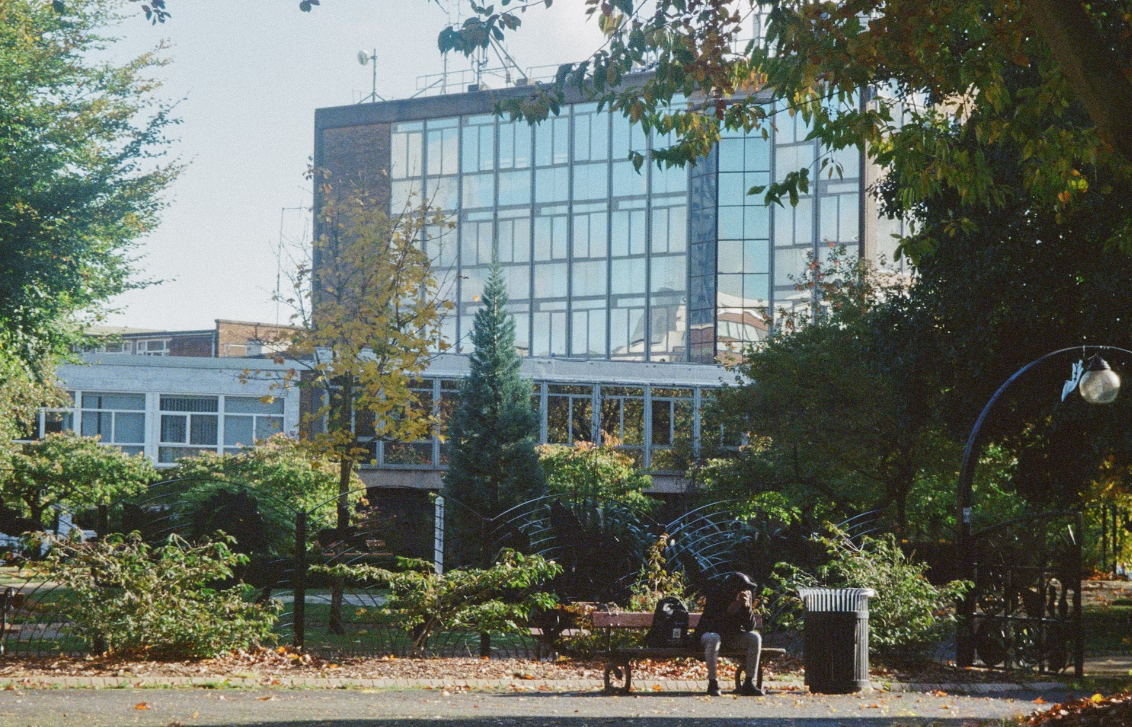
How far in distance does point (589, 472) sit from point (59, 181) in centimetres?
1367

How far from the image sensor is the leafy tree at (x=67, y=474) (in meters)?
30.9

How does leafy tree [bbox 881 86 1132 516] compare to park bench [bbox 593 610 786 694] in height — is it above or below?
above

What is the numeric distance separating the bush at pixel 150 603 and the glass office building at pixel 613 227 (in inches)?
1106

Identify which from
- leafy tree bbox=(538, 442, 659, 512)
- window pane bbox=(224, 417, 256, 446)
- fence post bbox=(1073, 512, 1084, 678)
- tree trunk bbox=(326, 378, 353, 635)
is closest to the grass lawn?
fence post bbox=(1073, 512, 1084, 678)

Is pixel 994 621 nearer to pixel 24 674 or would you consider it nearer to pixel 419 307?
pixel 419 307

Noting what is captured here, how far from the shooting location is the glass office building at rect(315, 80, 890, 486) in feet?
141

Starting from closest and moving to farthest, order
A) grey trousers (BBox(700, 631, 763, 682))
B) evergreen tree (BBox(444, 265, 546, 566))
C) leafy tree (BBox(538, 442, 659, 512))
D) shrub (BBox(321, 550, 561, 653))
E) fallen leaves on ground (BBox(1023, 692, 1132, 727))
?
1. fallen leaves on ground (BBox(1023, 692, 1132, 727))
2. grey trousers (BBox(700, 631, 763, 682))
3. shrub (BBox(321, 550, 561, 653))
4. leafy tree (BBox(538, 442, 659, 512))
5. evergreen tree (BBox(444, 265, 546, 566))

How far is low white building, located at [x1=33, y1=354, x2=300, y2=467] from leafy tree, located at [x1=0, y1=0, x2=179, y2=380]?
12.9m

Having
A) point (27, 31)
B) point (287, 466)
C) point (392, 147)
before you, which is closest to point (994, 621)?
point (287, 466)

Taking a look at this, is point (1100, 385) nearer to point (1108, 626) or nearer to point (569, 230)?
point (1108, 626)

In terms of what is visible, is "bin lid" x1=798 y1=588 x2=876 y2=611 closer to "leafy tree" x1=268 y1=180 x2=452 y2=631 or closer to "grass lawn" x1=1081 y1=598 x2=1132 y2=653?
"grass lawn" x1=1081 y1=598 x2=1132 y2=653

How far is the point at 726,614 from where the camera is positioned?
38.6ft

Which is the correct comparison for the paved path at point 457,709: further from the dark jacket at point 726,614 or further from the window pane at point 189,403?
the window pane at point 189,403

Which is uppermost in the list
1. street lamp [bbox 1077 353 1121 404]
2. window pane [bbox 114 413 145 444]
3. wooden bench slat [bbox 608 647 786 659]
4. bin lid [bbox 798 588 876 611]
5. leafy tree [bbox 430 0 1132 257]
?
leafy tree [bbox 430 0 1132 257]
